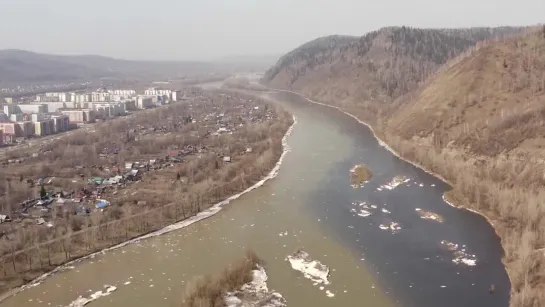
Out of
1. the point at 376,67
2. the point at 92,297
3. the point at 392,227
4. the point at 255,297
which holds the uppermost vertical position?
the point at 376,67

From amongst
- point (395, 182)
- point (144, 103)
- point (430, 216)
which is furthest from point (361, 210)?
point (144, 103)

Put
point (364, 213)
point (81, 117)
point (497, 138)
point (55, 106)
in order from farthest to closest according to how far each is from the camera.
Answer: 1. point (55, 106)
2. point (81, 117)
3. point (497, 138)
4. point (364, 213)

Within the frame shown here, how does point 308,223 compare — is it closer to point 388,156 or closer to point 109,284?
Result: point 109,284

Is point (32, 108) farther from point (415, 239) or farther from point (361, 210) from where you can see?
point (415, 239)

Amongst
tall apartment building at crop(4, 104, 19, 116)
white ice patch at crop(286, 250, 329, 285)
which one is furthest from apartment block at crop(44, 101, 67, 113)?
white ice patch at crop(286, 250, 329, 285)

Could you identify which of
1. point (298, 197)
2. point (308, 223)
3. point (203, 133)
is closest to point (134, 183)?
point (298, 197)

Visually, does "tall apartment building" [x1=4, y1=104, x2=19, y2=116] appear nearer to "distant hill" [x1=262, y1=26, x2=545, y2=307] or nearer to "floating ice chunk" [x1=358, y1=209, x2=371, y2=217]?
"distant hill" [x1=262, y1=26, x2=545, y2=307]

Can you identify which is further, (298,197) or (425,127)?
(425,127)
